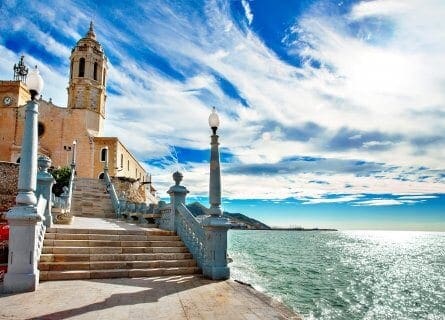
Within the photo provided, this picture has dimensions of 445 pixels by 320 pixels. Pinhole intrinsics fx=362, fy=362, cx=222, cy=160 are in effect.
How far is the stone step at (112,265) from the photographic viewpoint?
26.7ft

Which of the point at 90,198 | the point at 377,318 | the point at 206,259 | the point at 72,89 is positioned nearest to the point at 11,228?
the point at 206,259

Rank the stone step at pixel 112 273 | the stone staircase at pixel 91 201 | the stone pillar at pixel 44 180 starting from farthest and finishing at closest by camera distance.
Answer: the stone staircase at pixel 91 201
the stone pillar at pixel 44 180
the stone step at pixel 112 273

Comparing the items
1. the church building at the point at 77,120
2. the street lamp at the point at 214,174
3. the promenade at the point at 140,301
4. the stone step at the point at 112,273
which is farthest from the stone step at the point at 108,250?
the church building at the point at 77,120

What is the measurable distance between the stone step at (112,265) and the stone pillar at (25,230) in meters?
1.12

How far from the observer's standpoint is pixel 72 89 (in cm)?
5003

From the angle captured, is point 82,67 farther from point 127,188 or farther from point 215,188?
point 215,188

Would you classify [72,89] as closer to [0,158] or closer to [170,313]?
[0,158]

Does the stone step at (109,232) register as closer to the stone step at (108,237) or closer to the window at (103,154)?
the stone step at (108,237)

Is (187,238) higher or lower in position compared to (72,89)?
lower

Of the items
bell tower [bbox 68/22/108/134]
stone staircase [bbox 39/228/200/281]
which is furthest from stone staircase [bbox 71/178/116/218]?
bell tower [bbox 68/22/108/134]

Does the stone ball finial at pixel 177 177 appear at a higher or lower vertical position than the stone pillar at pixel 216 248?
higher

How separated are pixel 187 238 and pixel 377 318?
9863mm

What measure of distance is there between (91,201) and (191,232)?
16228 mm

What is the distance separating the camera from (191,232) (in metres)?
10.2
